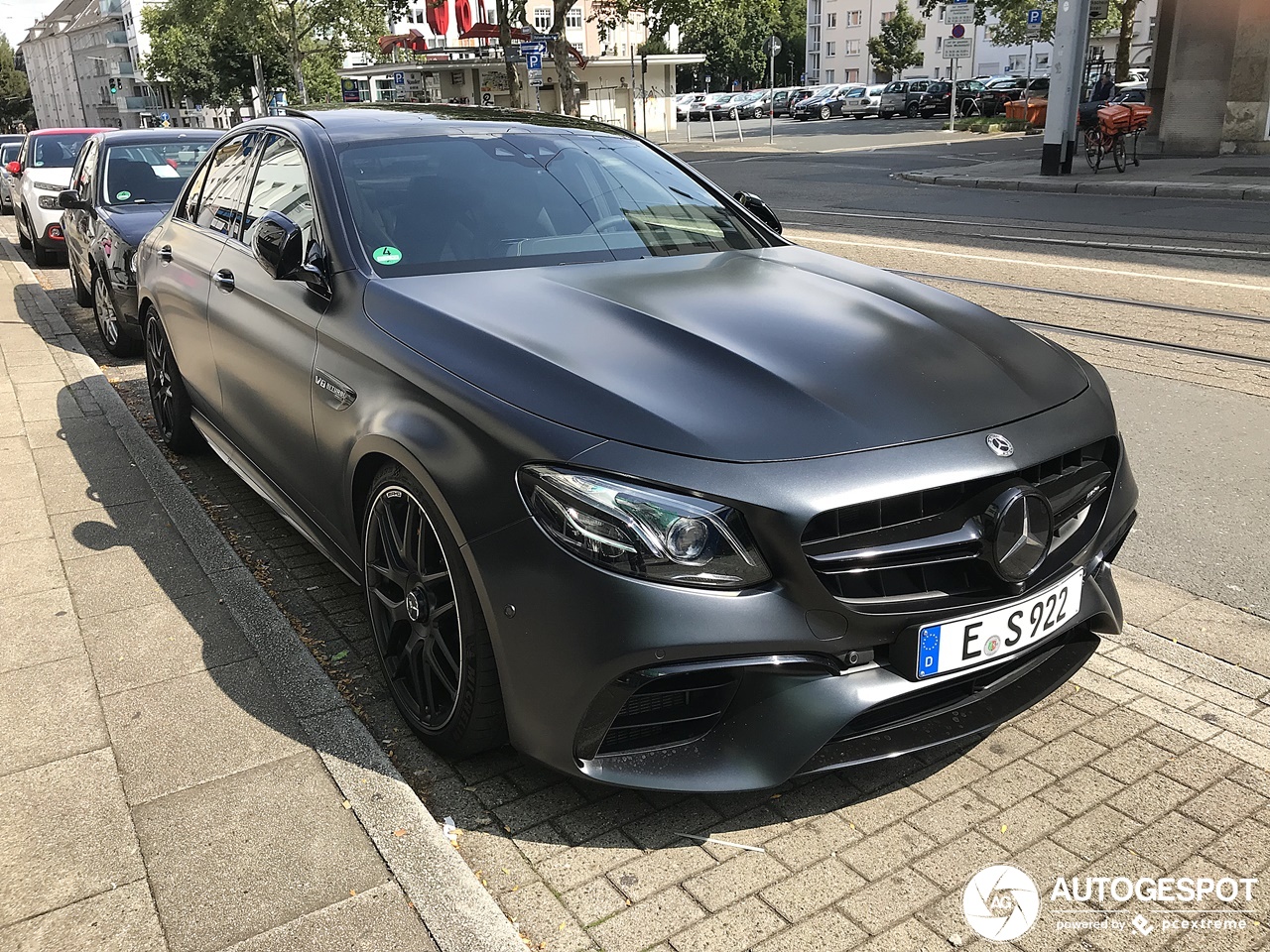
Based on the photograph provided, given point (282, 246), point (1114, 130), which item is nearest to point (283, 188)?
point (282, 246)

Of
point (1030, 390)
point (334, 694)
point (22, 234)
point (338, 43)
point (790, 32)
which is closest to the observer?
point (1030, 390)

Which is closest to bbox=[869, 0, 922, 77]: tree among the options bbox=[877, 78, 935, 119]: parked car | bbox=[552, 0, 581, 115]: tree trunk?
bbox=[877, 78, 935, 119]: parked car

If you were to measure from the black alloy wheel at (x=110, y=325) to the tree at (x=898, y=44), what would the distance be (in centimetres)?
8958

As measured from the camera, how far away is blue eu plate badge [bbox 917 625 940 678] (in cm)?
243

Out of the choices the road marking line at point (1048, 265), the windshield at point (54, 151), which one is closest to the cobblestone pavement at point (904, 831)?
the road marking line at point (1048, 265)

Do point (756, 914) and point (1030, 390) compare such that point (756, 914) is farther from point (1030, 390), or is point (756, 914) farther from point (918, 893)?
point (1030, 390)

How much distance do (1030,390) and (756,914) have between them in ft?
4.75

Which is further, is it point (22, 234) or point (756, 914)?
point (22, 234)

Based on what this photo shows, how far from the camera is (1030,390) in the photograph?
9.21ft

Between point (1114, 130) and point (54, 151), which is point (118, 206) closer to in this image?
point (54, 151)

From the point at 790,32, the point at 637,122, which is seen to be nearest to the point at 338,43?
the point at 637,122

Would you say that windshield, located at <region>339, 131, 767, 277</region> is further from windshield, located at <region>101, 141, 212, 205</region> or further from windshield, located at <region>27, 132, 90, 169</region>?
windshield, located at <region>27, 132, 90, 169</region>

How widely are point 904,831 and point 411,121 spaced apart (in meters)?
3.03

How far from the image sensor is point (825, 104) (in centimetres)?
5728
